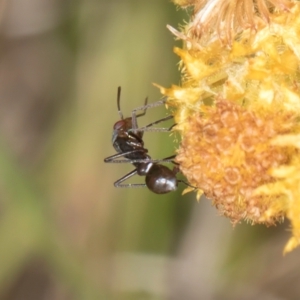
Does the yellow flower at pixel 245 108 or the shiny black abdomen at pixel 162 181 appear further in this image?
the shiny black abdomen at pixel 162 181

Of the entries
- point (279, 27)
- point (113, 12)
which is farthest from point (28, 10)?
point (279, 27)

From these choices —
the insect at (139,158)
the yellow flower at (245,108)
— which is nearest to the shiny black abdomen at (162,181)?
the insect at (139,158)

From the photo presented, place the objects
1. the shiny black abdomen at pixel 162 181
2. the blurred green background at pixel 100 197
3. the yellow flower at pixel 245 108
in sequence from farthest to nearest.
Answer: the blurred green background at pixel 100 197, the shiny black abdomen at pixel 162 181, the yellow flower at pixel 245 108

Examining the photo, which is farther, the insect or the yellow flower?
the insect

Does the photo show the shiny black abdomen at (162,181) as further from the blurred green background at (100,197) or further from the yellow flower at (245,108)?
the blurred green background at (100,197)

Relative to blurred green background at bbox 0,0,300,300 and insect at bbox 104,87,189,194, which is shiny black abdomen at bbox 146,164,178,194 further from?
blurred green background at bbox 0,0,300,300

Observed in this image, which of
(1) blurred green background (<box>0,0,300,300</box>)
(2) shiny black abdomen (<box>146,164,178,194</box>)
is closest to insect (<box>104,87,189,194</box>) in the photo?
(2) shiny black abdomen (<box>146,164,178,194</box>)
